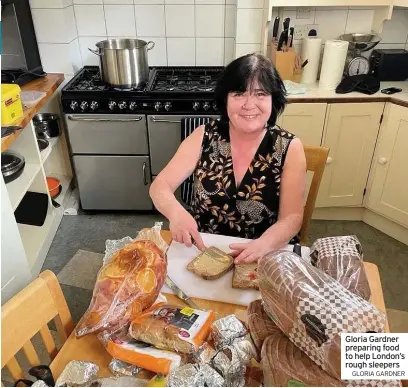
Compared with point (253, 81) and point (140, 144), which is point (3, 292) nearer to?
point (253, 81)

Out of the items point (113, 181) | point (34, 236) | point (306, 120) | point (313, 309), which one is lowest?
point (34, 236)

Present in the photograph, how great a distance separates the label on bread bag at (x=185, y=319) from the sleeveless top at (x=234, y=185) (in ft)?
2.02

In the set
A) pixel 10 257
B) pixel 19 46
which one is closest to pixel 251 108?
pixel 10 257

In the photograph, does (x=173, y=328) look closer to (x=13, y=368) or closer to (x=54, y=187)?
(x=13, y=368)

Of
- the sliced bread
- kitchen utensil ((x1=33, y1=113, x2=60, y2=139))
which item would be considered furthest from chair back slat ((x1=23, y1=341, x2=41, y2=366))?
kitchen utensil ((x1=33, y1=113, x2=60, y2=139))

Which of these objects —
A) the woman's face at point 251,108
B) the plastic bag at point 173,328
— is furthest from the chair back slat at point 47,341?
the woman's face at point 251,108

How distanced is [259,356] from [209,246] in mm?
464

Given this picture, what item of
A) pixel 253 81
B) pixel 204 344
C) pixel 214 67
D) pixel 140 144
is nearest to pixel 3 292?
pixel 204 344

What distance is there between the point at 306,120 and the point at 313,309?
1762 mm

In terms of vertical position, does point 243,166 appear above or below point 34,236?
above

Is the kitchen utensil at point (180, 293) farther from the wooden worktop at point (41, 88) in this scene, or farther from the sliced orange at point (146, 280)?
the wooden worktop at point (41, 88)

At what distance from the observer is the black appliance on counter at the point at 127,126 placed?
7.42 ft

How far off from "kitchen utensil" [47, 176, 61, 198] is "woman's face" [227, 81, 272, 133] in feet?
5.52

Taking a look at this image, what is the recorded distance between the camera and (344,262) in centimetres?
84
